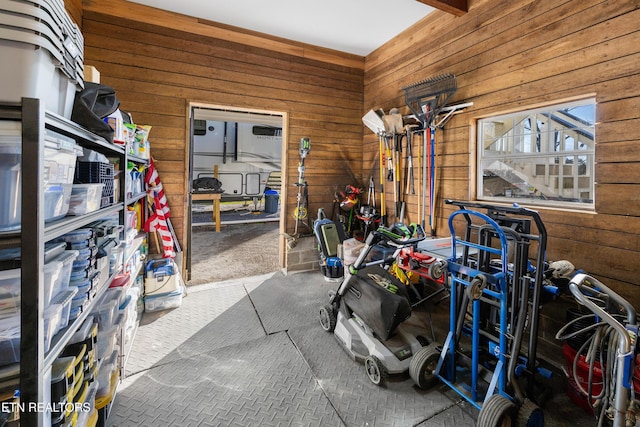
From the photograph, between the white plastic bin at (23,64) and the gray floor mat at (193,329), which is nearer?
the white plastic bin at (23,64)

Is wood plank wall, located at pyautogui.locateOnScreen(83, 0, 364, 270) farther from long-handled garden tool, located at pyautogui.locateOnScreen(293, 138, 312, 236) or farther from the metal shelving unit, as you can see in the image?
the metal shelving unit

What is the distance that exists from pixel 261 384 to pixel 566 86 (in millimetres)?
2900

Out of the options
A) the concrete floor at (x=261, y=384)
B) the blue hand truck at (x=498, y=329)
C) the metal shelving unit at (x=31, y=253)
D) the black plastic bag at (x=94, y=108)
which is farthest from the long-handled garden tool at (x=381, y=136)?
the metal shelving unit at (x=31, y=253)

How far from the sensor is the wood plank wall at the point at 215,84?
3035mm

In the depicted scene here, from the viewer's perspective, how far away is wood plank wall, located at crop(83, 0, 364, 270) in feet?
9.96

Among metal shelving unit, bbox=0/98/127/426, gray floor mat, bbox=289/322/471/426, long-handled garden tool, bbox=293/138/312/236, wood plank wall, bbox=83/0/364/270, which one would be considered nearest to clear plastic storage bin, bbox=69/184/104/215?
metal shelving unit, bbox=0/98/127/426

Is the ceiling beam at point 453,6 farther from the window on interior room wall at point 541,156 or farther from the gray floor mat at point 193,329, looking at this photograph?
the gray floor mat at point 193,329

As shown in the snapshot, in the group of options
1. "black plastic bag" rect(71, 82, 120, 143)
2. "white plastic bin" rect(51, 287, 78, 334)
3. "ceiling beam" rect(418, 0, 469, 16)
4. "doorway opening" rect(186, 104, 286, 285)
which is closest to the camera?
"white plastic bin" rect(51, 287, 78, 334)

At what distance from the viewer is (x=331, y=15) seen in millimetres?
3246

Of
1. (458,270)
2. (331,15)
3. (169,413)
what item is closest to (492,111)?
(458,270)

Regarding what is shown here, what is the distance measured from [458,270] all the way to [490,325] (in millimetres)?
491

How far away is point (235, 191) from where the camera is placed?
9.54m

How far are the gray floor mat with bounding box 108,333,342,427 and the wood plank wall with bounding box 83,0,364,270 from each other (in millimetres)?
1770

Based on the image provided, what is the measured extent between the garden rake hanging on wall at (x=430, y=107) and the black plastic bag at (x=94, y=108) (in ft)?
8.75
